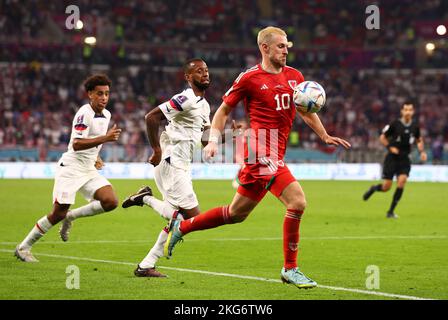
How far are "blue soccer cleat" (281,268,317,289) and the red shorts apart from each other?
0.78m

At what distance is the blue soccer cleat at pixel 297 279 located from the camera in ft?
27.9

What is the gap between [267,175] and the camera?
8875mm

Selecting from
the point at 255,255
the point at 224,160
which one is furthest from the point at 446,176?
the point at 255,255

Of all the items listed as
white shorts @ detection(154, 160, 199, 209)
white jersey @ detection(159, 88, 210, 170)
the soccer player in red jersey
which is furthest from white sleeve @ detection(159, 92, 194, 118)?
the soccer player in red jersey

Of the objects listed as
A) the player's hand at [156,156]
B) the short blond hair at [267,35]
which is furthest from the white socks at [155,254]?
the short blond hair at [267,35]

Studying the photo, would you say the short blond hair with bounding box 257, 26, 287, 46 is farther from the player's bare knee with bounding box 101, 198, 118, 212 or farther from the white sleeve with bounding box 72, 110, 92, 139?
the player's bare knee with bounding box 101, 198, 118, 212

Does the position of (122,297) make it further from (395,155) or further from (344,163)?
(344,163)

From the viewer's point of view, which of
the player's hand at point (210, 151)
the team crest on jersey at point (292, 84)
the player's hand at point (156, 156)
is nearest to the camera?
the player's hand at point (210, 151)

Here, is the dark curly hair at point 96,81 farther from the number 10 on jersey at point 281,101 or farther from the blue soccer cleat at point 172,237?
the number 10 on jersey at point 281,101

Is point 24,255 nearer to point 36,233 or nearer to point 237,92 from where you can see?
point 36,233

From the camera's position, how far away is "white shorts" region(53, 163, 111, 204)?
10844 mm

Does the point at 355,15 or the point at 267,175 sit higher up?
the point at 355,15

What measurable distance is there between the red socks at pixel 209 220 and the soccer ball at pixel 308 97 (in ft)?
4.35
